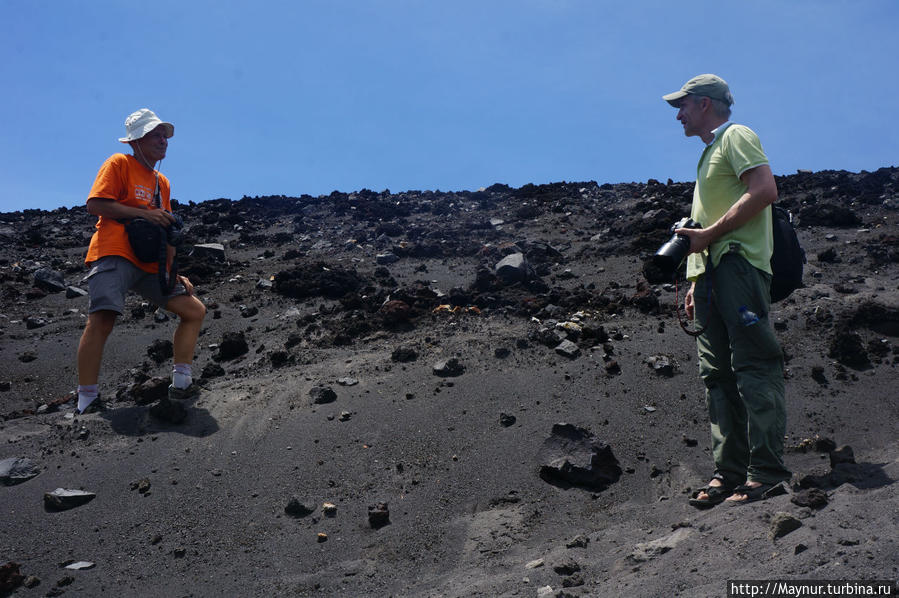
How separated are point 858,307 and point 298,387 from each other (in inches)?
172

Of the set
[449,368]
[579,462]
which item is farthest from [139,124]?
[579,462]

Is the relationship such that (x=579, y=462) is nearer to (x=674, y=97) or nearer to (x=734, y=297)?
(x=734, y=297)

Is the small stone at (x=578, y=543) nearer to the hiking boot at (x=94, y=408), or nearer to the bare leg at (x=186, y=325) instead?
the bare leg at (x=186, y=325)

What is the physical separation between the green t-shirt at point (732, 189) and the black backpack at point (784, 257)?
2.5 inches

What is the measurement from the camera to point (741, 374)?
2.92m

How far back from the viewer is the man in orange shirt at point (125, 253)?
445 cm

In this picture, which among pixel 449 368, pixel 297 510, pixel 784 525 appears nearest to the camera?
pixel 784 525

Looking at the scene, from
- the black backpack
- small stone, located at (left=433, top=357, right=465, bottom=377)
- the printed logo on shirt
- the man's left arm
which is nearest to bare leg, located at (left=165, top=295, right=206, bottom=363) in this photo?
the printed logo on shirt

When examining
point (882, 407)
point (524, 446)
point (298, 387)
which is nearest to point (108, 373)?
point (298, 387)

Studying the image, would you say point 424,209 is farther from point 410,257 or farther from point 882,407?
point 882,407

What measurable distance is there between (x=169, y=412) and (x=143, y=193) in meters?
1.54

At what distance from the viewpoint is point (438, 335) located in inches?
220

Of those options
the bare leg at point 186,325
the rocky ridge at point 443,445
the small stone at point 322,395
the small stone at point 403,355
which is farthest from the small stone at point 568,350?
the bare leg at point 186,325

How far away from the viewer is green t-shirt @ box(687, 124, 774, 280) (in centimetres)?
287
